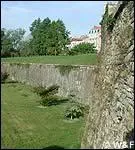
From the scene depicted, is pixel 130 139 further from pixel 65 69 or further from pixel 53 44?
pixel 53 44

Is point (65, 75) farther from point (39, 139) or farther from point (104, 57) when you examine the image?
point (104, 57)

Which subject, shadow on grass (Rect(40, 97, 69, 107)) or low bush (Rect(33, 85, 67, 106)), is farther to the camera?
low bush (Rect(33, 85, 67, 106))

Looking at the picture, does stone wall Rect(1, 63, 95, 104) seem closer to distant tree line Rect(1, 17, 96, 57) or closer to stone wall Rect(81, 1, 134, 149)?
stone wall Rect(81, 1, 134, 149)

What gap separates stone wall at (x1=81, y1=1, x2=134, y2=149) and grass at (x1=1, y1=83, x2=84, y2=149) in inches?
88.3

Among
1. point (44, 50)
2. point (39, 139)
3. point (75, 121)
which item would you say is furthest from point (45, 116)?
point (44, 50)

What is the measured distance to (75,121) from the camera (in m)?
18.7

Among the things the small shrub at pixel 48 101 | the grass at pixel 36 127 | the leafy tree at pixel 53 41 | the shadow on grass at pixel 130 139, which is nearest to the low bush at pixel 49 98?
the small shrub at pixel 48 101

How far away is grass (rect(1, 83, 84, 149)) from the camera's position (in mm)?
13747

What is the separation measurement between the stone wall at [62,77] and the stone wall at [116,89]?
34.3 ft

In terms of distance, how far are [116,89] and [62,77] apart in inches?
806

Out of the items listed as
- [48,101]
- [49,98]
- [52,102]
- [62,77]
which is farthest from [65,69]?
[48,101]

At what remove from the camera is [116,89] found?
977 centimetres

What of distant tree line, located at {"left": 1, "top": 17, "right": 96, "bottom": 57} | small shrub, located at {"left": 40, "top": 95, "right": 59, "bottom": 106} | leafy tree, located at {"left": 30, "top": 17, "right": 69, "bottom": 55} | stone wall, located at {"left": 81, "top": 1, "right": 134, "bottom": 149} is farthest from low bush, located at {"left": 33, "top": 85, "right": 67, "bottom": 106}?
leafy tree, located at {"left": 30, "top": 17, "right": 69, "bottom": 55}

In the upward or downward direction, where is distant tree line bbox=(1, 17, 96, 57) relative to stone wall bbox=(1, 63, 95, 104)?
upward
